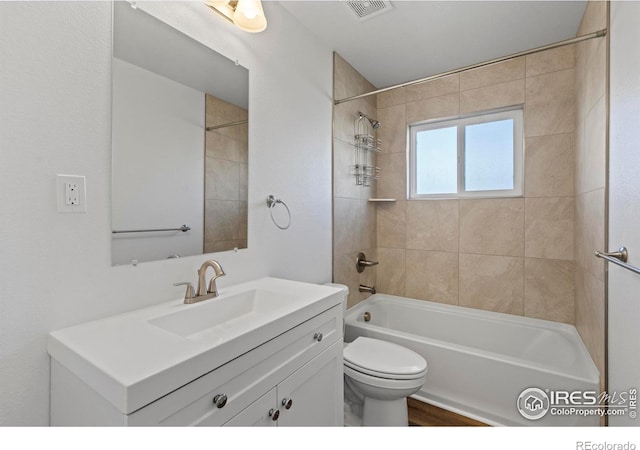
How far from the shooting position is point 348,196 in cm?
244

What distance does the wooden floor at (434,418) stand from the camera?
5.70 ft

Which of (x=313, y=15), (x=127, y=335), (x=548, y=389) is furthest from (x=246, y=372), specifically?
(x=313, y=15)

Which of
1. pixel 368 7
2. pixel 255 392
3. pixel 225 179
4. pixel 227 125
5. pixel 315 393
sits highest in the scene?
pixel 368 7

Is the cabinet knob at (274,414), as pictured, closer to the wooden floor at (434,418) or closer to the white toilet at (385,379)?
the white toilet at (385,379)

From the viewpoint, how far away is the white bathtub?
1.59 meters

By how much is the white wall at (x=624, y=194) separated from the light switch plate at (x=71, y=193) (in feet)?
6.07

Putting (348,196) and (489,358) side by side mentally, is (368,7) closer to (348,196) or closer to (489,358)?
(348,196)

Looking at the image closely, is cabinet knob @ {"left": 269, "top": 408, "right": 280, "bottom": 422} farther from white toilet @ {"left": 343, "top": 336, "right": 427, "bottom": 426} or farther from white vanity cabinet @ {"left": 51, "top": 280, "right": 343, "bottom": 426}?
white toilet @ {"left": 343, "top": 336, "right": 427, "bottom": 426}

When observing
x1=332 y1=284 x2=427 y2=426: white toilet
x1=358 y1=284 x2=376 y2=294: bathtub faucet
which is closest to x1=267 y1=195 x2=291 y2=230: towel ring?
x1=332 y1=284 x2=427 y2=426: white toilet

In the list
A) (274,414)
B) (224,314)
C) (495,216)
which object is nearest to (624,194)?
(495,216)

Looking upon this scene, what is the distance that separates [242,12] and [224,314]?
1.36 m

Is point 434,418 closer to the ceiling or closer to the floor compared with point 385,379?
closer to the floor

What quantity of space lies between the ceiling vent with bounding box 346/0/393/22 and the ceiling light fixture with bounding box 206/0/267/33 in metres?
0.62
